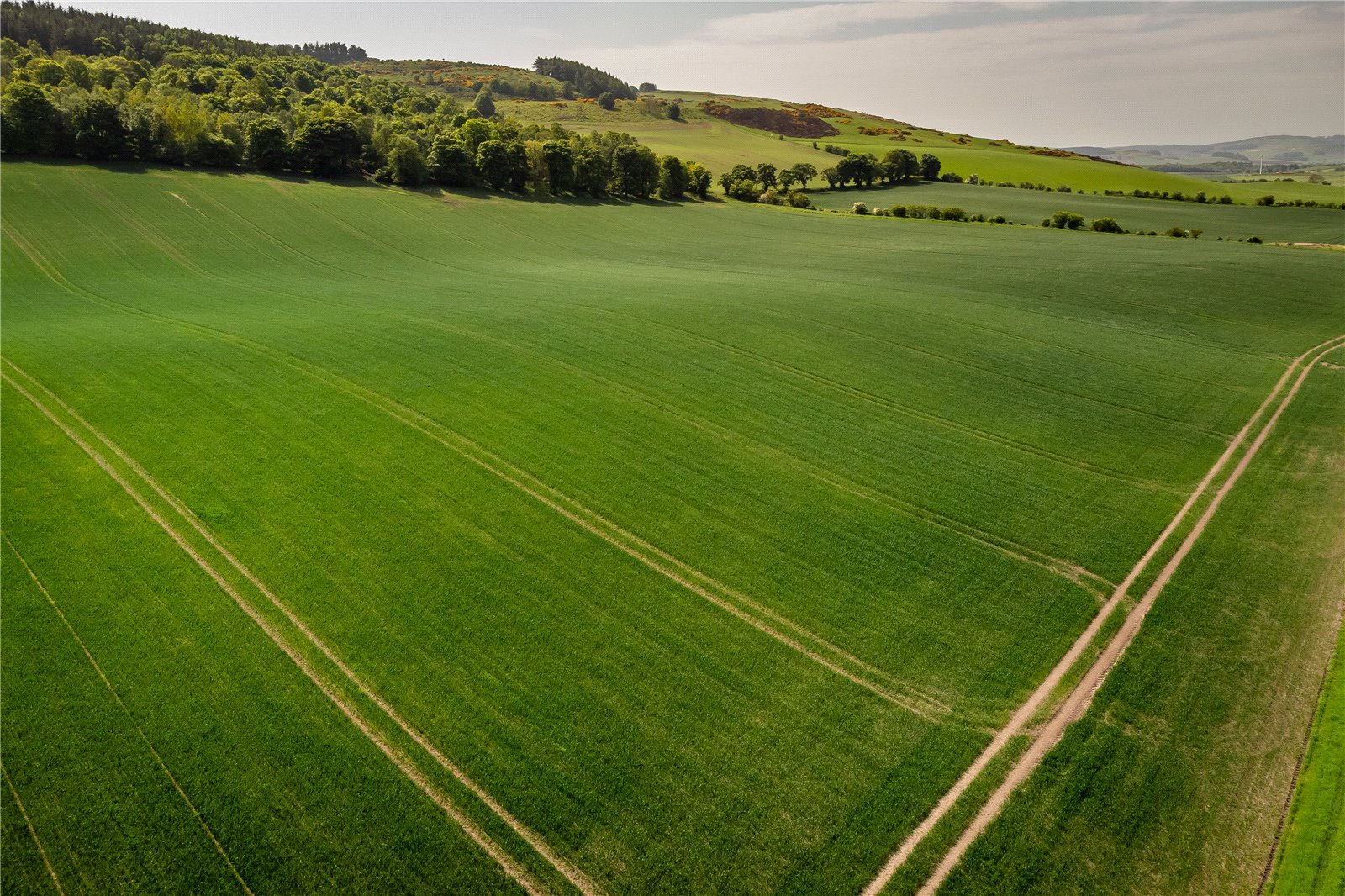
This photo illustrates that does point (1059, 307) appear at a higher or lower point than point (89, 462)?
higher

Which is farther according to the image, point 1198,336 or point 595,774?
point 1198,336

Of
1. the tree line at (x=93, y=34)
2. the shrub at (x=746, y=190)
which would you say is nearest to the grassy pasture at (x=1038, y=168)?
the shrub at (x=746, y=190)

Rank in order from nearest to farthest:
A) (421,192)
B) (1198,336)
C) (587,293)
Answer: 1. (1198,336)
2. (587,293)
3. (421,192)

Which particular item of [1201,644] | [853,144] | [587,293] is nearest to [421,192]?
[587,293]

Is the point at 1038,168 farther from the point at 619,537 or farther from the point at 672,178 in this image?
the point at 619,537

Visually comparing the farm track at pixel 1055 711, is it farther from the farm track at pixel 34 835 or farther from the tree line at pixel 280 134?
the tree line at pixel 280 134

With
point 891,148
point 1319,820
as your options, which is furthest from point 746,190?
point 1319,820

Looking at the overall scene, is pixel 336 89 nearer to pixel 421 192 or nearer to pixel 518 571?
pixel 421 192
